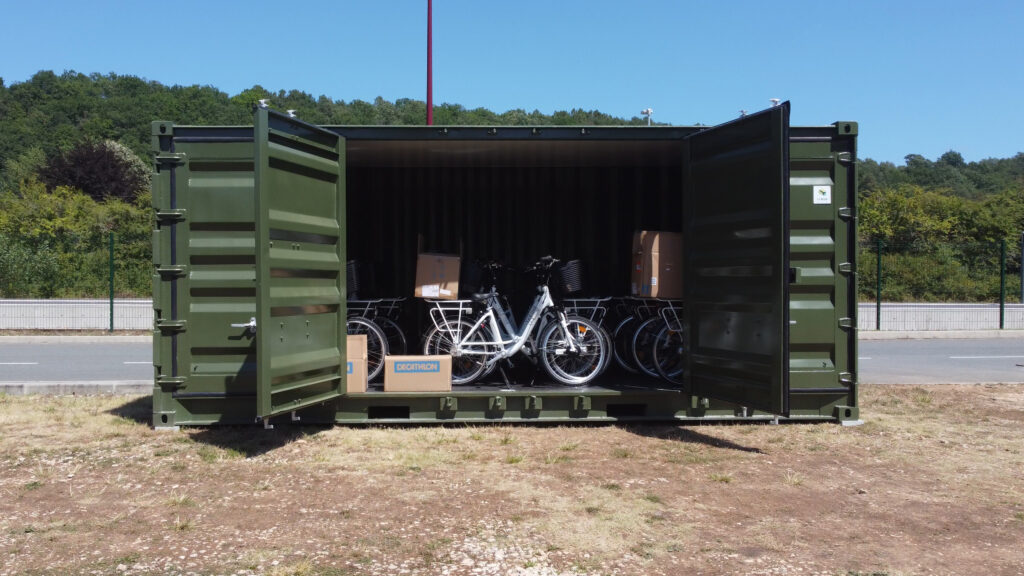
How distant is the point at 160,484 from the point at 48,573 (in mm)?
1533

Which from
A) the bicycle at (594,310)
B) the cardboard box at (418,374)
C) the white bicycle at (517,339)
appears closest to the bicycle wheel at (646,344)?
the bicycle at (594,310)

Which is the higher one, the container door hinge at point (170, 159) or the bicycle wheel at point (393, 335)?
the container door hinge at point (170, 159)

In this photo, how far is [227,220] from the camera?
646 centimetres

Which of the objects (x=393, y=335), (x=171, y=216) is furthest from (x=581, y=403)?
(x=171, y=216)

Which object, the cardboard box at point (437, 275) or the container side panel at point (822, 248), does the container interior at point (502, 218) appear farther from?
the container side panel at point (822, 248)

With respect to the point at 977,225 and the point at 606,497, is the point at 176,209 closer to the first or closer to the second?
the point at 606,497

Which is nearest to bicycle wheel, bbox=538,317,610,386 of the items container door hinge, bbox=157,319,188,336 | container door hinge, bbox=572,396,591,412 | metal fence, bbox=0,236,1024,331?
container door hinge, bbox=572,396,591,412

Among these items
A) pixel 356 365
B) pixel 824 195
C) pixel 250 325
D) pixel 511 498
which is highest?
pixel 824 195

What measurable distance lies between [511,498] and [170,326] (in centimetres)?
335

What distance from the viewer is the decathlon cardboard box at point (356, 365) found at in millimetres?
6844

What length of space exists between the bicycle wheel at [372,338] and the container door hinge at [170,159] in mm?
2212

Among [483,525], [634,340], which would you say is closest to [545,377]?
[634,340]

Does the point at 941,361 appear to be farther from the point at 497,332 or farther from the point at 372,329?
the point at 372,329

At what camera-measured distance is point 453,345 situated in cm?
767
